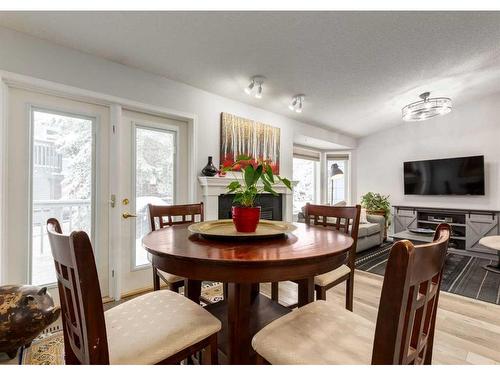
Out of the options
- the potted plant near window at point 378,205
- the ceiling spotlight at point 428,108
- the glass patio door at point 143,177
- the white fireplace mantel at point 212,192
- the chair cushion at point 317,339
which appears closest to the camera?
the chair cushion at point 317,339

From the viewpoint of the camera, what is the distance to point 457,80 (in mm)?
3561

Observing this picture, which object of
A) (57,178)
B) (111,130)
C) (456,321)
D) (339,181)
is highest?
(111,130)

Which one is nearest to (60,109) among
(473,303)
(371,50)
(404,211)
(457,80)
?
(371,50)

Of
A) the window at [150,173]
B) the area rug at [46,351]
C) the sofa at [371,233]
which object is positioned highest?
the window at [150,173]

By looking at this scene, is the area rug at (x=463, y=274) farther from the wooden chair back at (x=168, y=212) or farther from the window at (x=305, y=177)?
the wooden chair back at (x=168, y=212)

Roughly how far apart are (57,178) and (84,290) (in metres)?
1.87

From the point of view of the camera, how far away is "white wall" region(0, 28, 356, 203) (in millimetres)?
1931

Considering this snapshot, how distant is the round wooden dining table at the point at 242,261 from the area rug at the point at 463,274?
6.47ft

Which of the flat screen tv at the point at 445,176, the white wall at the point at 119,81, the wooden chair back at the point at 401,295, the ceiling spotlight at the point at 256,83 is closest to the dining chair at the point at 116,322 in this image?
the wooden chair back at the point at 401,295

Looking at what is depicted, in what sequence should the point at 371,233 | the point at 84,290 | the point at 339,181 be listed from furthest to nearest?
the point at 339,181, the point at 371,233, the point at 84,290

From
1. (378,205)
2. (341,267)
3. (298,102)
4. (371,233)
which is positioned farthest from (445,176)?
(341,267)

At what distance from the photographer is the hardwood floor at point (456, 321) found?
5.42 feet

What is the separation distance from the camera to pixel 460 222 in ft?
14.9

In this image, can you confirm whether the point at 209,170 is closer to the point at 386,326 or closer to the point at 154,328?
the point at 154,328
